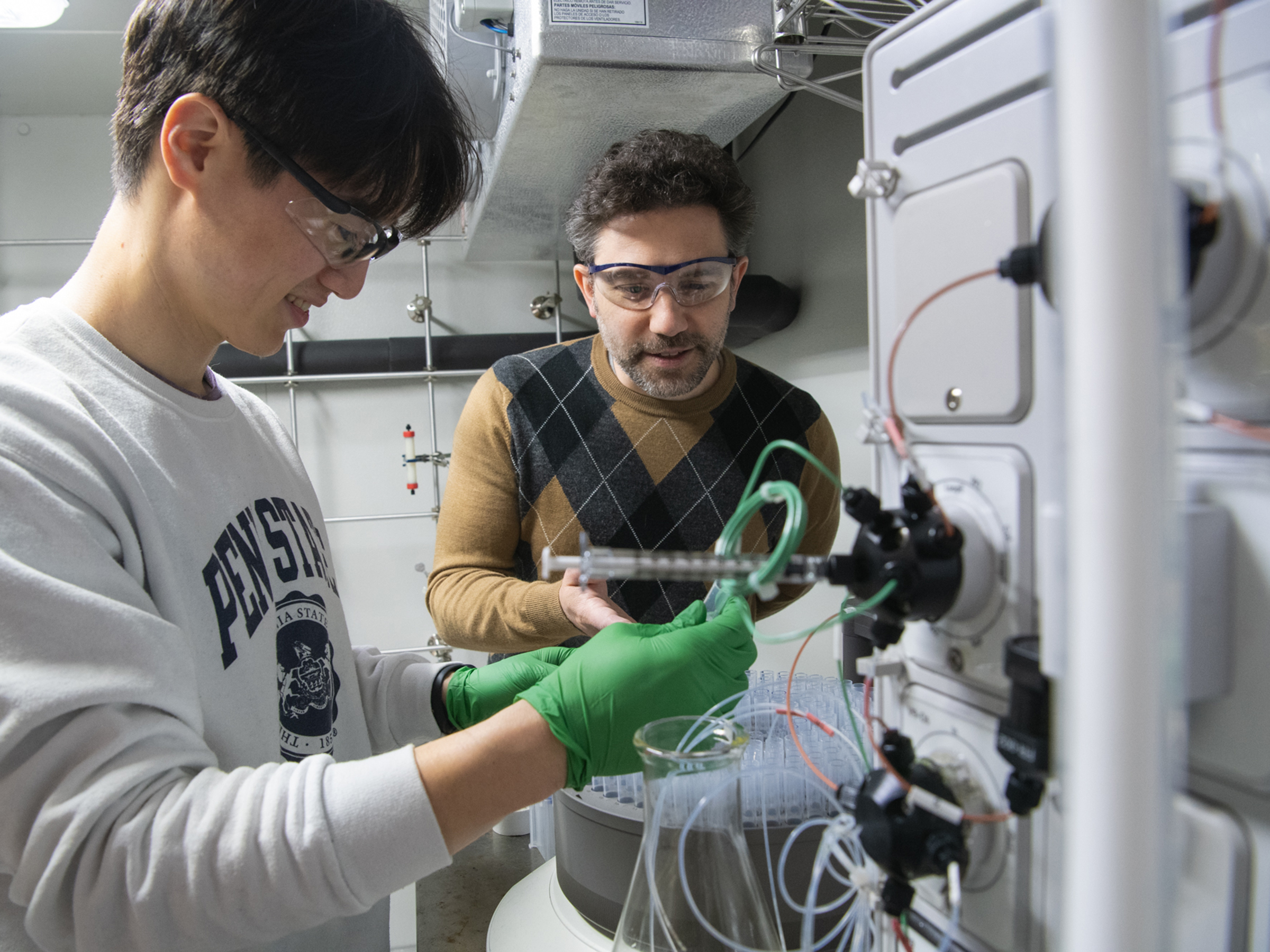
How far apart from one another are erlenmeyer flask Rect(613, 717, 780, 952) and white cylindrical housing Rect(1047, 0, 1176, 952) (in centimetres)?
33

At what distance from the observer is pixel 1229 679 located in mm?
345

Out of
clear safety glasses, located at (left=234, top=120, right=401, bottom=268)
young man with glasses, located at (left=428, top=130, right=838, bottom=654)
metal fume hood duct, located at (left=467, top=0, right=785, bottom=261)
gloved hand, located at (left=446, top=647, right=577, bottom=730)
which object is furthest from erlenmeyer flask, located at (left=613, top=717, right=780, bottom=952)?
metal fume hood duct, located at (left=467, top=0, right=785, bottom=261)

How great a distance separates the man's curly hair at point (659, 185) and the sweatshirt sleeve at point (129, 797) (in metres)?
0.99

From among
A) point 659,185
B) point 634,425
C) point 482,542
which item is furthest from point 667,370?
point 482,542

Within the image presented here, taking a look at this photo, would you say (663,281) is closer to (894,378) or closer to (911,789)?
(894,378)

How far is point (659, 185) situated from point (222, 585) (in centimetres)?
97

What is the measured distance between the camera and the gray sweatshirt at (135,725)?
54 cm

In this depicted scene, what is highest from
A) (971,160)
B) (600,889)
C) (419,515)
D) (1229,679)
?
(971,160)

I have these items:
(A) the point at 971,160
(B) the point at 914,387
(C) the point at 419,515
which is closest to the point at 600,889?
(B) the point at 914,387

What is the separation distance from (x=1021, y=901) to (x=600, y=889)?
59 centimetres

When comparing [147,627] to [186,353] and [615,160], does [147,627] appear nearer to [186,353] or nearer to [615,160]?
[186,353]

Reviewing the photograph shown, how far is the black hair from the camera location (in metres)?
0.71

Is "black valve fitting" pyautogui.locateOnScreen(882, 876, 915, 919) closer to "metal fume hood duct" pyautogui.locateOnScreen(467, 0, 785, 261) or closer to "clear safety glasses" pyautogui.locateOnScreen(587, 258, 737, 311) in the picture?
"clear safety glasses" pyautogui.locateOnScreen(587, 258, 737, 311)

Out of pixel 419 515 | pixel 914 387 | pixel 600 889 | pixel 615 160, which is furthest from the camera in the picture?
pixel 419 515
